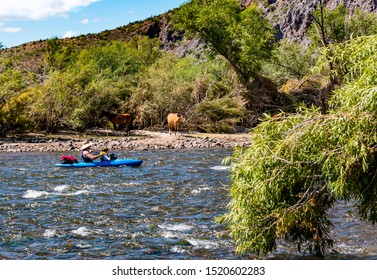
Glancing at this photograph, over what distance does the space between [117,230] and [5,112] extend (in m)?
20.4

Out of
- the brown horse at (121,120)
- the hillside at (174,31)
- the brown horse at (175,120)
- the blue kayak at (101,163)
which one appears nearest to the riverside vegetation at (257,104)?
the brown horse at (121,120)

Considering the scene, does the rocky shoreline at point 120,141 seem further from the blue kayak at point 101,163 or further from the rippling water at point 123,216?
the rippling water at point 123,216

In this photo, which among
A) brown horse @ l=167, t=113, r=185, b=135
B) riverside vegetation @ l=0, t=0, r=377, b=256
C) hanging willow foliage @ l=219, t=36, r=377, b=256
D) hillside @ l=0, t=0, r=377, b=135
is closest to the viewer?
hanging willow foliage @ l=219, t=36, r=377, b=256

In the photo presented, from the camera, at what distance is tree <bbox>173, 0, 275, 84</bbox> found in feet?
125

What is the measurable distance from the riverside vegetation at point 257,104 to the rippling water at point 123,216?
1.28 meters

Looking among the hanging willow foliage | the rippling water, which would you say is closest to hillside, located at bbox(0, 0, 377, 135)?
the rippling water

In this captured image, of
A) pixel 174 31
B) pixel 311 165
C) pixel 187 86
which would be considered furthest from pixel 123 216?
pixel 174 31

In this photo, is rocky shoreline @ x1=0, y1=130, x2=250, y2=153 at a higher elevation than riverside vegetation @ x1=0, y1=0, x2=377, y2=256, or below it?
below

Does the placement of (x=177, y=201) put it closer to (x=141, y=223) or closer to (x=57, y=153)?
(x=141, y=223)

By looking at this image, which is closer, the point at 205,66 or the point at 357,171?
the point at 357,171

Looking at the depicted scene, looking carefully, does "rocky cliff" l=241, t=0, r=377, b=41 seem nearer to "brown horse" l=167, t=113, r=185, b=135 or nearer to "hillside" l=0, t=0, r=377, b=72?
"hillside" l=0, t=0, r=377, b=72

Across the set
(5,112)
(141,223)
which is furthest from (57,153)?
(141,223)

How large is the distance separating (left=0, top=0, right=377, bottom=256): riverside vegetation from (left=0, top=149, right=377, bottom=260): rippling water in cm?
128

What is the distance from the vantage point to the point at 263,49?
38.8m
